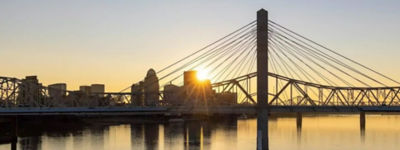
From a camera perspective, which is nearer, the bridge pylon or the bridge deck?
the bridge pylon

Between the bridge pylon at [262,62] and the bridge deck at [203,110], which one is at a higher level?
the bridge pylon at [262,62]

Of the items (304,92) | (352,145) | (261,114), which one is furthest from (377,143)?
(261,114)

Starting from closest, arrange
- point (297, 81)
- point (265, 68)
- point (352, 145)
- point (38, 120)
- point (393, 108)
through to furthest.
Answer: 1. point (265, 68)
2. point (393, 108)
3. point (297, 81)
4. point (352, 145)
5. point (38, 120)

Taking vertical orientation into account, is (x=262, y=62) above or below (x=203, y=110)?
above

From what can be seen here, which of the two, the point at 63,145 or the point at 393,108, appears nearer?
the point at 393,108

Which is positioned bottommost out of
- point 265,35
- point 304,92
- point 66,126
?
point 66,126

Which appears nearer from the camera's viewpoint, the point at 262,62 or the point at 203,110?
the point at 262,62

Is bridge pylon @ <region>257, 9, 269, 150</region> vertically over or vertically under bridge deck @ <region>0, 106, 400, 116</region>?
over

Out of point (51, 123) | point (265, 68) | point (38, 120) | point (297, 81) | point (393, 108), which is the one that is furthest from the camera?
point (51, 123)

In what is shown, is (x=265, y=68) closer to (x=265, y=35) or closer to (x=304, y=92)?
(x=265, y=35)

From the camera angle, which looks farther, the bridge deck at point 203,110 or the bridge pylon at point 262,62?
the bridge deck at point 203,110

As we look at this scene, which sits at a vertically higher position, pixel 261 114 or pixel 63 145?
pixel 261 114

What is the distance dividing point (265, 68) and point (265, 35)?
3.47 metres

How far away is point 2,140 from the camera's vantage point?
85562 millimetres
